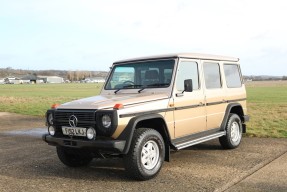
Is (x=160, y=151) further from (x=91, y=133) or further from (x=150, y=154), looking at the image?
(x=91, y=133)

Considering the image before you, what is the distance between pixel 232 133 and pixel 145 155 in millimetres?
3195

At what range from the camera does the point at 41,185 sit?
18.1ft

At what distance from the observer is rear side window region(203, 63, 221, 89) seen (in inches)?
294

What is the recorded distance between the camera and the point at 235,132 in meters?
8.38

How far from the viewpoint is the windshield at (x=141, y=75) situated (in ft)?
21.7

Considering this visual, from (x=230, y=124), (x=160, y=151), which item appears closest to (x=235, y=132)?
(x=230, y=124)

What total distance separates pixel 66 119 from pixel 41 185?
3.65 feet

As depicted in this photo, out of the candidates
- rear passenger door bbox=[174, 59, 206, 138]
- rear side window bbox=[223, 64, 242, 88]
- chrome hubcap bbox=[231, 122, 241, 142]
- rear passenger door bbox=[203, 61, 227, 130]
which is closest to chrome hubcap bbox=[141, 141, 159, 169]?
rear passenger door bbox=[174, 59, 206, 138]

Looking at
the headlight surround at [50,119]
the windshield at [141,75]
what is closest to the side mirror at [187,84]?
the windshield at [141,75]

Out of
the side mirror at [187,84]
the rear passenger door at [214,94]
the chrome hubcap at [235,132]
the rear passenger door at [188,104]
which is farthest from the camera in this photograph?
the chrome hubcap at [235,132]

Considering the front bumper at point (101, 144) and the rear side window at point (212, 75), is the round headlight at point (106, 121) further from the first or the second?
the rear side window at point (212, 75)

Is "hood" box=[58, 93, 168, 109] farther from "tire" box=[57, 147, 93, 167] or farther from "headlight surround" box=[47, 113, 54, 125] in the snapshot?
"tire" box=[57, 147, 93, 167]

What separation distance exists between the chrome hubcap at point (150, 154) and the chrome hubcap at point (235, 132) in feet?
9.39

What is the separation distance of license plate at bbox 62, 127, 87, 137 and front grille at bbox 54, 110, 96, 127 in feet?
0.22
